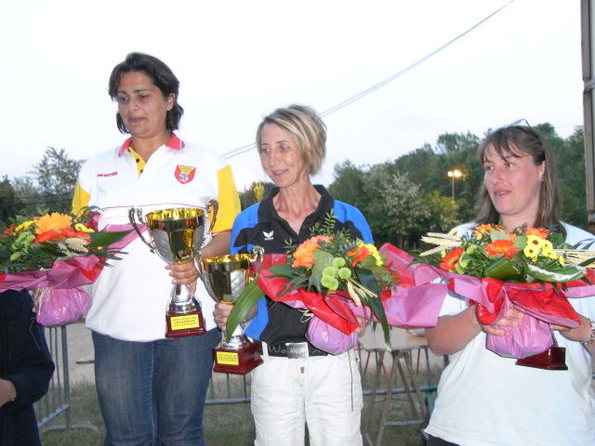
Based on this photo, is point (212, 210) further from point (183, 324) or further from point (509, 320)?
point (509, 320)

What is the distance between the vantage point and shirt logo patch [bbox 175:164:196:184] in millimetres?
2666

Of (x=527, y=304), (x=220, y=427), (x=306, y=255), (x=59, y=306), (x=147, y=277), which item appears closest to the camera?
(x=527, y=304)

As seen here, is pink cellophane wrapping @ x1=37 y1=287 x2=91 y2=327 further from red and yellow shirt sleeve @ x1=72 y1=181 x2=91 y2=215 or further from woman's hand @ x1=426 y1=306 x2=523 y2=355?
woman's hand @ x1=426 y1=306 x2=523 y2=355

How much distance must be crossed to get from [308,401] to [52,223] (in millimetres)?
1292

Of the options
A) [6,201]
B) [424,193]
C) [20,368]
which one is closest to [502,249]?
[20,368]

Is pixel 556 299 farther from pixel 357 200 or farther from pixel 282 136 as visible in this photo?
pixel 357 200

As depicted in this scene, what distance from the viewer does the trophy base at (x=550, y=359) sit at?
1.79 m

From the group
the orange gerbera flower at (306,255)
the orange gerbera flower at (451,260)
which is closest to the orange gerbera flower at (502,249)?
the orange gerbera flower at (451,260)

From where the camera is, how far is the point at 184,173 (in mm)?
2684

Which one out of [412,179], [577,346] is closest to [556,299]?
[577,346]

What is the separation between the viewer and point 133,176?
2666 mm

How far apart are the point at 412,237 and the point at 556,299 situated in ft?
117

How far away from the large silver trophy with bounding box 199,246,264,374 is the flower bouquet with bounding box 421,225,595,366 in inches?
32.2

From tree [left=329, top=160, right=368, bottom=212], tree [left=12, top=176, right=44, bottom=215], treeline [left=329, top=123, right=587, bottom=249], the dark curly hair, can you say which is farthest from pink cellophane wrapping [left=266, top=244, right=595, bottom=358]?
tree [left=329, top=160, right=368, bottom=212]
